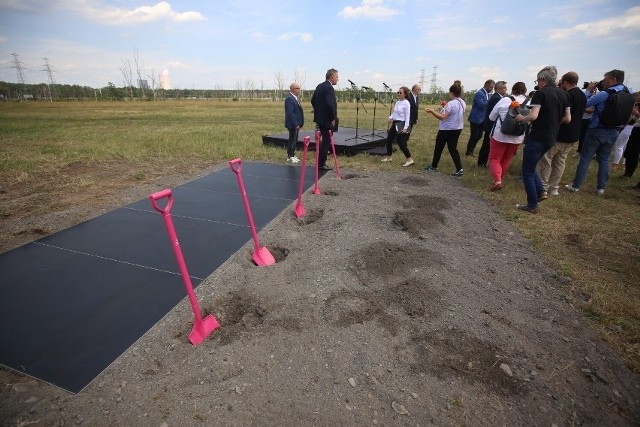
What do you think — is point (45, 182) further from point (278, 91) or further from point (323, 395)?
point (278, 91)

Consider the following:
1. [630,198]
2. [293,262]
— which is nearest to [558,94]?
[630,198]

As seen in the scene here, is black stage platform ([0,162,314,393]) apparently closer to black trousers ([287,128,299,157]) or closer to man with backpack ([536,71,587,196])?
black trousers ([287,128,299,157])

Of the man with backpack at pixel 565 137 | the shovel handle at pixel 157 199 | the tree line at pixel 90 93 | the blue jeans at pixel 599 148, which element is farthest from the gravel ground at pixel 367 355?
the tree line at pixel 90 93

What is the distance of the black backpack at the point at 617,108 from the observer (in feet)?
16.7

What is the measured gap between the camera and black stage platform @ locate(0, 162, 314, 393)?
2205mm

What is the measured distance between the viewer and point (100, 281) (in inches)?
118

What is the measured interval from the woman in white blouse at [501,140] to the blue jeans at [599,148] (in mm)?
1273

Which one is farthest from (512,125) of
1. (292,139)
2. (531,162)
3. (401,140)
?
(292,139)

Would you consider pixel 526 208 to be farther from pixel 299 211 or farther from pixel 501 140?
pixel 299 211

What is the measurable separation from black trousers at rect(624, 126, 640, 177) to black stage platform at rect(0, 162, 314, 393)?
299 inches

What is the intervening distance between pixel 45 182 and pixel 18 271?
4.38m

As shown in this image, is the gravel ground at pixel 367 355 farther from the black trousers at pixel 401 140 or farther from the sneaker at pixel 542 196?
the black trousers at pixel 401 140

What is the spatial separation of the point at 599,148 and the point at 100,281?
781 cm

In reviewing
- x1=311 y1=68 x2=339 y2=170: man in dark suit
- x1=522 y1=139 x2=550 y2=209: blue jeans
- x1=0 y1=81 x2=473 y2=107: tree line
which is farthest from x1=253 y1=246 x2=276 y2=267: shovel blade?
x1=0 y1=81 x2=473 y2=107: tree line
